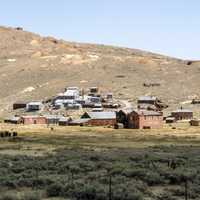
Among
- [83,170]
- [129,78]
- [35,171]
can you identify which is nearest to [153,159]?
[83,170]

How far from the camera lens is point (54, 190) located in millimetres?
25234

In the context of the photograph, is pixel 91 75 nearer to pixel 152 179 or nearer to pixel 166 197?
pixel 152 179

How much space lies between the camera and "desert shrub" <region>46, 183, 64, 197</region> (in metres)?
25.0

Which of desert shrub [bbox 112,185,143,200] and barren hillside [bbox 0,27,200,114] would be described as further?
barren hillside [bbox 0,27,200,114]

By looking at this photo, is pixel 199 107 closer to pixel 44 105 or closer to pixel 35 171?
pixel 44 105

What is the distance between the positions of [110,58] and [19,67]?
29.2 meters

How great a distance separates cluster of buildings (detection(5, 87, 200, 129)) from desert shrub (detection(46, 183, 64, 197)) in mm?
70984

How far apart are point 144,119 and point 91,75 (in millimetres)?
59937

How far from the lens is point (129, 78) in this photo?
15325cm

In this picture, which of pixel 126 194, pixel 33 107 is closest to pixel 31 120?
pixel 33 107

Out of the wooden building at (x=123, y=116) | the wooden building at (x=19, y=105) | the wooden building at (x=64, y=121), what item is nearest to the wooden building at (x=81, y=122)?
the wooden building at (x=64, y=121)

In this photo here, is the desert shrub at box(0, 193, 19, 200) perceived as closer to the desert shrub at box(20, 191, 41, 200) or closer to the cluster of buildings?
the desert shrub at box(20, 191, 41, 200)

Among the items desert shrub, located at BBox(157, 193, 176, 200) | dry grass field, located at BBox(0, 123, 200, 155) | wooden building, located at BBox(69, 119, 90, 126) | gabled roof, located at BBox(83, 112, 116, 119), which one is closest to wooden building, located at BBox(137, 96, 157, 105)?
gabled roof, located at BBox(83, 112, 116, 119)

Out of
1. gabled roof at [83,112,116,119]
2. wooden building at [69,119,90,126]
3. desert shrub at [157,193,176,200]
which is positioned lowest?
desert shrub at [157,193,176,200]
